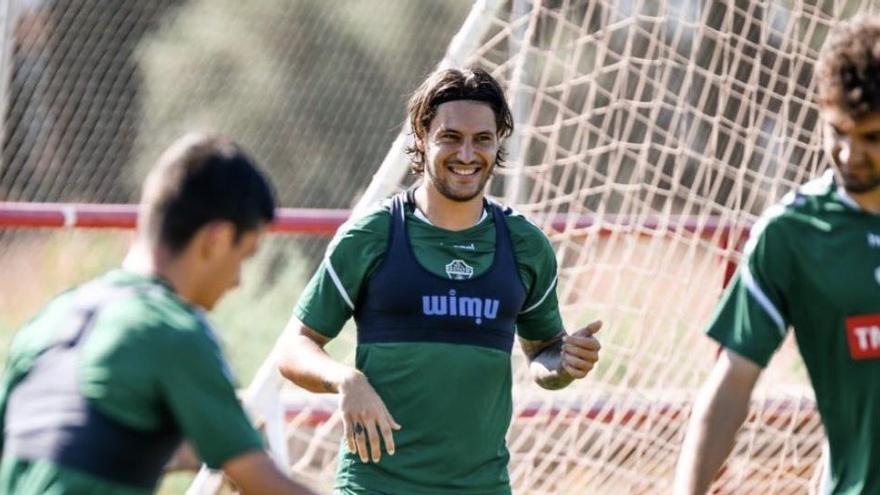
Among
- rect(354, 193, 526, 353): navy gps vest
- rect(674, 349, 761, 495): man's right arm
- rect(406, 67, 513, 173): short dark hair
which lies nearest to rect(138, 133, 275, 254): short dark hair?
rect(674, 349, 761, 495): man's right arm

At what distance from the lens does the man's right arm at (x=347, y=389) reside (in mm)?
3994

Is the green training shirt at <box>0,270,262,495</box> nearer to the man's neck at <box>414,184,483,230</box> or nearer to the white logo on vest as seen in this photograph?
the white logo on vest

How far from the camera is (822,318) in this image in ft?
10.3

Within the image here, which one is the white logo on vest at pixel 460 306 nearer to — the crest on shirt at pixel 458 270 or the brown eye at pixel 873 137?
the crest on shirt at pixel 458 270

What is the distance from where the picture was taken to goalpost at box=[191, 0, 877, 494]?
6531mm

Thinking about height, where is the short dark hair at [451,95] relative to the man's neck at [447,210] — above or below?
above

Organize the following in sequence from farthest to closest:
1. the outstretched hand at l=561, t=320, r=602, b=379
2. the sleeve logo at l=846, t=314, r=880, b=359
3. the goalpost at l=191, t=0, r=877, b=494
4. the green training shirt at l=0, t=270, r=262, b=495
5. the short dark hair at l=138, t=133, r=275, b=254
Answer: the goalpost at l=191, t=0, r=877, b=494
the outstretched hand at l=561, t=320, r=602, b=379
the sleeve logo at l=846, t=314, r=880, b=359
the short dark hair at l=138, t=133, r=275, b=254
the green training shirt at l=0, t=270, r=262, b=495

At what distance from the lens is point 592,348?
14.0ft

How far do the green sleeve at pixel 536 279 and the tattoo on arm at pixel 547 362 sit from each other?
2 cm

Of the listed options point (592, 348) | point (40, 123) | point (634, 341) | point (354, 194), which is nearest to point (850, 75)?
point (592, 348)

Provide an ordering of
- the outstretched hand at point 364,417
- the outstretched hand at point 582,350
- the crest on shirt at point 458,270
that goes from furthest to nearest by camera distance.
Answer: the crest on shirt at point 458,270, the outstretched hand at point 582,350, the outstretched hand at point 364,417

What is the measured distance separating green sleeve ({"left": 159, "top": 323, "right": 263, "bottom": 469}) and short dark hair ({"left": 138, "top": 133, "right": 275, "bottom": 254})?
187mm

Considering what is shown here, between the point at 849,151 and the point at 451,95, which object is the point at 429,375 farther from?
the point at 849,151

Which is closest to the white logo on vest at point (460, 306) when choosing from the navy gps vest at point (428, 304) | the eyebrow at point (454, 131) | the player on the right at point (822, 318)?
the navy gps vest at point (428, 304)
